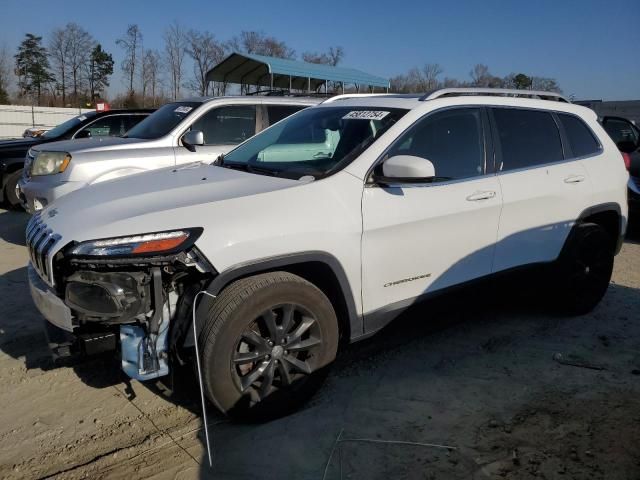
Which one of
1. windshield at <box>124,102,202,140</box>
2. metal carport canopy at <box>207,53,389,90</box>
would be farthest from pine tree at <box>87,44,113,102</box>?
windshield at <box>124,102,202,140</box>

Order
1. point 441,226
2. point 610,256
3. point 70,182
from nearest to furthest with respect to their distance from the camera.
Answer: point 441,226 < point 610,256 < point 70,182

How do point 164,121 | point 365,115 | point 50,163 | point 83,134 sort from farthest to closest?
point 83,134
point 164,121
point 50,163
point 365,115

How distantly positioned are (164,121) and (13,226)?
314cm

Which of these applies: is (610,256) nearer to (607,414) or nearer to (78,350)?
(607,414)

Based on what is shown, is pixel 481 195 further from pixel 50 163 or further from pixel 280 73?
pixel 280 73

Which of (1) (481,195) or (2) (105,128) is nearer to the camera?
(1) (481,195)

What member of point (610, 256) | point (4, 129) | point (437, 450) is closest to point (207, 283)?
point (437, 450)

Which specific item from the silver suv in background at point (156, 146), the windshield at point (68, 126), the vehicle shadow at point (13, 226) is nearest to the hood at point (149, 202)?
the silver suv in background at point (156, 146)

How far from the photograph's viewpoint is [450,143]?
12.1 feet

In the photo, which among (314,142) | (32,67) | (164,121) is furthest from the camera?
(32,67)

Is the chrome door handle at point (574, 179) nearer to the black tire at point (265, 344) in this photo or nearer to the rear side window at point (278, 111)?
the black tire at point (265, 344)

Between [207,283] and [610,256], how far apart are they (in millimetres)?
3722

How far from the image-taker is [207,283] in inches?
106

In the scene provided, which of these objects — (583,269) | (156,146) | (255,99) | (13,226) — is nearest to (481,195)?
(583,269)
